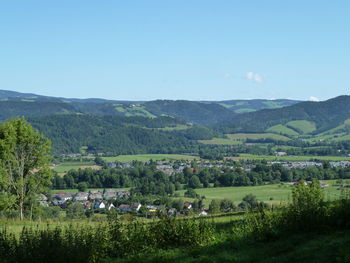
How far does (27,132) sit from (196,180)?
6097cm

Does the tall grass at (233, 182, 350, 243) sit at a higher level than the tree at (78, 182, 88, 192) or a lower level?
higher

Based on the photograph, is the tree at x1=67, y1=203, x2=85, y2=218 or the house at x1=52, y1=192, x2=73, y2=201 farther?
the house at x1=52, y1=192, x2=73, y2=201

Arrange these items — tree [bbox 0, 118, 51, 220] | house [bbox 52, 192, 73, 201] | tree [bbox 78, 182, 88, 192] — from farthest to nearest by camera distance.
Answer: tree [bbox 78, 182, 88, 192] < house [bbox 52, 192, 73, 201] < tree [bbox 0, 118, 51, 220]

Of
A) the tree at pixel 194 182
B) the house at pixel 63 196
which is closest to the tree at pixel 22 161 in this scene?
the house at pixel 63 196

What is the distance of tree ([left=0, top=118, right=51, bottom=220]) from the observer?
2305 cm

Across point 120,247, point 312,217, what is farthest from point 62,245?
A: point 312,217

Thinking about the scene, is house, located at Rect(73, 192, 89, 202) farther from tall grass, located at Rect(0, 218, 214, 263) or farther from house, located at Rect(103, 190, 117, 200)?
tall grass, located at Rect(0, 218, 214, 263)

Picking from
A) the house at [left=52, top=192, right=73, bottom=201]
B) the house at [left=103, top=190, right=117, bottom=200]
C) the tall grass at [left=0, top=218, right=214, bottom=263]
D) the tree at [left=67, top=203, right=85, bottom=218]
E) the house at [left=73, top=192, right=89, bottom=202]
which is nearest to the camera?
the tall grass at [left=0, top=218, right=214, bottom=263]

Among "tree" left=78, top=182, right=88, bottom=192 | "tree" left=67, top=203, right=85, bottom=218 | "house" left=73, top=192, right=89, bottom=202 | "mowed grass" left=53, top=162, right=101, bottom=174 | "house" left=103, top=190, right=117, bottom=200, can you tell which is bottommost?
"mowed grass" left=53, top=162, right=101, bottom=174

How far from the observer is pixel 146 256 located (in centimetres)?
824

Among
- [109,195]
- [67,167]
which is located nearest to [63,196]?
[109,195]

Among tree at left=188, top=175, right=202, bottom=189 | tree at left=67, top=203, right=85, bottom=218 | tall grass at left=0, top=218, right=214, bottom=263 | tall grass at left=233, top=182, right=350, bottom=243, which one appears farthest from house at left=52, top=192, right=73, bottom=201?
tall grass at left=233, top=182, right=350, bottom=243

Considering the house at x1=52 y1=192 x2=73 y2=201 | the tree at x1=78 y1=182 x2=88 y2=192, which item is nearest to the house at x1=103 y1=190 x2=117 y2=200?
the house at x1=52 y1=192 x2=73 y2=201

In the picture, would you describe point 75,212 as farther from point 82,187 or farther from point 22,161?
point 82,187
